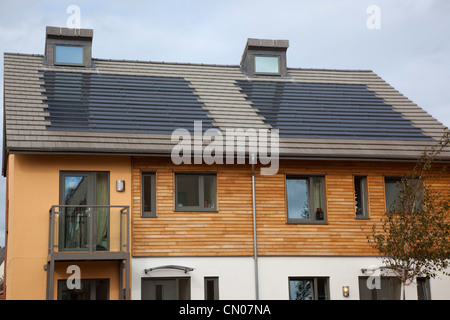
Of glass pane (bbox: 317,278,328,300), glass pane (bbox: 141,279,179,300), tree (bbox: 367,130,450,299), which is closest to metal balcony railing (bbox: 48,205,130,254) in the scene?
glass pane (bbox: 141,279,179,300)

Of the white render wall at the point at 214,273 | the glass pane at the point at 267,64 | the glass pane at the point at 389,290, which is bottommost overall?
the glass pane at the point at 389,290

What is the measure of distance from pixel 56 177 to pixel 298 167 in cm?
604

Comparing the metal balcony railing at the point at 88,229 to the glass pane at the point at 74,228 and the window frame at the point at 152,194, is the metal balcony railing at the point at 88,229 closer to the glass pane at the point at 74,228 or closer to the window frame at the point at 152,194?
the glass pane at the point at 74,228

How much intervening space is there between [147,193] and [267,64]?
794 centimetres

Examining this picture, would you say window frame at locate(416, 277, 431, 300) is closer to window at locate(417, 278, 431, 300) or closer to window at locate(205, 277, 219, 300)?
window at locate(417, 278, 431, 300)

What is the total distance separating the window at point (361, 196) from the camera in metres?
19.0

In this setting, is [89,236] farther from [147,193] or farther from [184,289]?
[184,289]

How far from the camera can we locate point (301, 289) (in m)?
18.1

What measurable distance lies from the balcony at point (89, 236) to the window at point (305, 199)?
4.24 metres

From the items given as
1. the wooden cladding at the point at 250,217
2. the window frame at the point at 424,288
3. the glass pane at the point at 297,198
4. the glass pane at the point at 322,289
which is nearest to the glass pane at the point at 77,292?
the wooden cladding at the point at 250,217

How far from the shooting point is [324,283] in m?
18.2

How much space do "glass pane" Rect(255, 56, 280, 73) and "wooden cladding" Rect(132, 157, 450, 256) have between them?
5.86m

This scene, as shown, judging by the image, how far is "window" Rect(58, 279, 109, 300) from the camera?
17.1 metres
